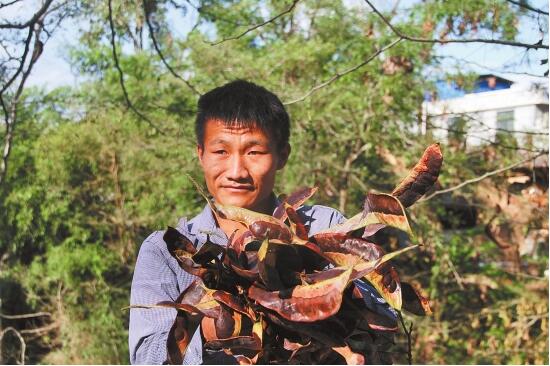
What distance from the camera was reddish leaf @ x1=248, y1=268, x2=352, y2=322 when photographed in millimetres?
946

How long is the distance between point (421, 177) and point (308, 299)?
24 cm

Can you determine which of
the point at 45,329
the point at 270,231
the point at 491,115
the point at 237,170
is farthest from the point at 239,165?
the point at 45,329

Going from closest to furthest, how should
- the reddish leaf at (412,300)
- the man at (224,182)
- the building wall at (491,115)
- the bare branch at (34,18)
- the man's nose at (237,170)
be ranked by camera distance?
the reddish leaf at (412,300), the man at (224,182), the man's nose at (237,170), the bare branch at (34,18), the building wall at (491,115)

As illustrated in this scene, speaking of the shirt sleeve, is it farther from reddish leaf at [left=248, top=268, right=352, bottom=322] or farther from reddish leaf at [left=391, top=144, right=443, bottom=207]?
reddish leaf at [left=391, top=144, right=443, bottom=207]

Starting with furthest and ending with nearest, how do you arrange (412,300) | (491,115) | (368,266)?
1. (491,115)
2. (412,300)
3. (368,266)

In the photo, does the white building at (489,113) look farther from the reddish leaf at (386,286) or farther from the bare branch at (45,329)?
the bare branch at (45,329)

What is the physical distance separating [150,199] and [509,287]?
10.3 feet

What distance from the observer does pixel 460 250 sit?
20.7 ft

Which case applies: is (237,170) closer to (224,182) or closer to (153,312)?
(224,182)

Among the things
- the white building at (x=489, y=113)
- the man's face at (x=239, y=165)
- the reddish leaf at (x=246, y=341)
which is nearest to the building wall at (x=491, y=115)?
the white building at (x=489, y=113)

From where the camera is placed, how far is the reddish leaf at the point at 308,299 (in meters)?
0.95

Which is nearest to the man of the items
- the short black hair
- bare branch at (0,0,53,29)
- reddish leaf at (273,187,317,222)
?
the short black hair

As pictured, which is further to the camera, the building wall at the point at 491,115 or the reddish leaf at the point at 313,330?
the building wall at the point at 491,115

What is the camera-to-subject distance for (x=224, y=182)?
1.47 meters
